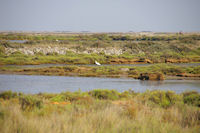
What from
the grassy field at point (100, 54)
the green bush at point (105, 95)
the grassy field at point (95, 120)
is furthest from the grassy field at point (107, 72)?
the grassy field at point (95, 120)

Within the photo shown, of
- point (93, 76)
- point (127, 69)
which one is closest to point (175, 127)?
point (93, 76)

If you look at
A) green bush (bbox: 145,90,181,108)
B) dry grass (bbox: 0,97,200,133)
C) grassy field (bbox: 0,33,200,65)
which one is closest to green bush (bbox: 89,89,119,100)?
green bush (bbox: 145,90,181,108)

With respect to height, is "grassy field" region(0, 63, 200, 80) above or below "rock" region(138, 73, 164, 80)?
below

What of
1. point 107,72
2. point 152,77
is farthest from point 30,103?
point 107,72

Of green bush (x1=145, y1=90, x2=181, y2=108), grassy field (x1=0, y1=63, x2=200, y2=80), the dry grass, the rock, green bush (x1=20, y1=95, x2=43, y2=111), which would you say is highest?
the dry grass


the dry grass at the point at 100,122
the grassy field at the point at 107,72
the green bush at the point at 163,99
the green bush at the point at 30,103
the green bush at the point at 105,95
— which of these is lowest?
the grassy field at the point at 107,72

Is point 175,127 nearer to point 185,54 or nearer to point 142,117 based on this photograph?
point 142,117

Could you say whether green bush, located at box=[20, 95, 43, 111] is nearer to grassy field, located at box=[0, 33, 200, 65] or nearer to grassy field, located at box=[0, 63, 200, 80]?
grassy field, located at box=[0, 63, 200, 80]

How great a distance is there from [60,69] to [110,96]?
59.1 ft

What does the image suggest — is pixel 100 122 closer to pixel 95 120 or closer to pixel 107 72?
pixel 95 120

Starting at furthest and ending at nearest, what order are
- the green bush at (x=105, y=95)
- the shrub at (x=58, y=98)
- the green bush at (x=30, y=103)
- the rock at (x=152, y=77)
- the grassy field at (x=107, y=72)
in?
the grassy field at (x=107, y=72)
the rock at (x=152, y=77)
the green bush at (x=105, y=95)
the shrub at (x=58, y=98)
the green bush at (x=30, y=103)

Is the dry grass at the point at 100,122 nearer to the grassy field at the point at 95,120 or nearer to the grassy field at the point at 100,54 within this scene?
the grassy field at the point at 95,120

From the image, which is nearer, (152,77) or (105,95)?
(105,95)

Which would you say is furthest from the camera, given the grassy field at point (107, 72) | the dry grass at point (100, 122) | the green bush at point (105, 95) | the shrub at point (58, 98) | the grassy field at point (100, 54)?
the grassy field at point (100, 54)
